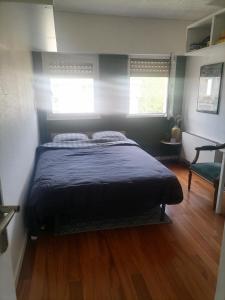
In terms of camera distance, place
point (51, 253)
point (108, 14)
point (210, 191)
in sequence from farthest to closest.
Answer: point (108, 14)
point (210, 191)
point (51, 253)

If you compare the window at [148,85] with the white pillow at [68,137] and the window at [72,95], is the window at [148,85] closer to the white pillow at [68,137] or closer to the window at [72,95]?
the window at [72,95]

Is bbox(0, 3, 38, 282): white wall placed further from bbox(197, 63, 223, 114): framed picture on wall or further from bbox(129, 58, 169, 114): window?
bbox(197, 63, 223, 114): framed picture on wall

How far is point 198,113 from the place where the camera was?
13.2ft

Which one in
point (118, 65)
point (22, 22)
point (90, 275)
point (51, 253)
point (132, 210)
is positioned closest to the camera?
point (22, 22)

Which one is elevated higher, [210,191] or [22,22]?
[22,22]

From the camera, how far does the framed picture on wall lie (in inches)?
137

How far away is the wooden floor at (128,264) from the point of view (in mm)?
1664

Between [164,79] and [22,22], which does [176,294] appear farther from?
[164,79]

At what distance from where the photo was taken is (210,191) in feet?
10.8

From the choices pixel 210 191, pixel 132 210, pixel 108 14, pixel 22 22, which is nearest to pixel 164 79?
pixel 108 14

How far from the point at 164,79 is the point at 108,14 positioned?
4.87 ft

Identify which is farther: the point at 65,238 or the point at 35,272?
the point at 65,238

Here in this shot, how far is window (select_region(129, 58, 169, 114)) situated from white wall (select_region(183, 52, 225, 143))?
1.29 ft

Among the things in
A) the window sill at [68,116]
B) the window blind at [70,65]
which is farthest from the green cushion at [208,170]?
the window blind at [70,65]
